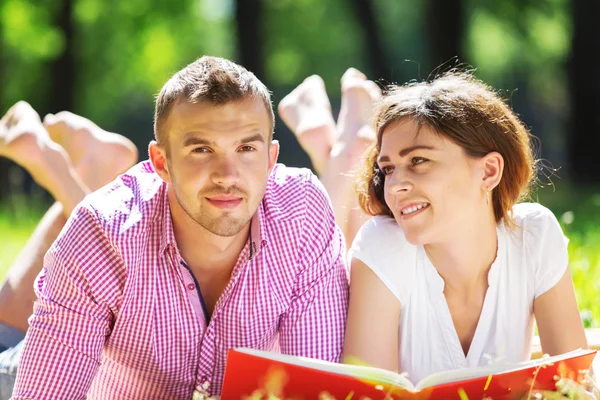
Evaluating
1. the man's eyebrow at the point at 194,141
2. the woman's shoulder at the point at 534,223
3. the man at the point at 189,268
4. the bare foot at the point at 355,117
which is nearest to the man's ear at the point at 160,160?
the man at the point at 189,268

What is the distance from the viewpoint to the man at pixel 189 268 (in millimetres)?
2631

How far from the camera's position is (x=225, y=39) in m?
21.5

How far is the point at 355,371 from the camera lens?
2.33 meters

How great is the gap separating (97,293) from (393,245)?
3.24 feet

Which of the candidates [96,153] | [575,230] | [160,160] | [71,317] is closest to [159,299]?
[71,317]

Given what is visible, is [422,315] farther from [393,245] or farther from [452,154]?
Result: [452,154]

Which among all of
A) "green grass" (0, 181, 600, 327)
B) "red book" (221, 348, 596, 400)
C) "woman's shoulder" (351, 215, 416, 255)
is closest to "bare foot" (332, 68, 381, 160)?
"green grass" (0, 181, 600, 327)

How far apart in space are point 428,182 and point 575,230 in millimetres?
4039

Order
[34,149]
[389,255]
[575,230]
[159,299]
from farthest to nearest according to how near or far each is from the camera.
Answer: [575,230] < [34,149] < [389,255] < [159,299]

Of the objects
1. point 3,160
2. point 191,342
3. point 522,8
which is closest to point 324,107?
point 191,342

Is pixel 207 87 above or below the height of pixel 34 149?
below

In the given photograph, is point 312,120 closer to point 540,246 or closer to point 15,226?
point 540,246

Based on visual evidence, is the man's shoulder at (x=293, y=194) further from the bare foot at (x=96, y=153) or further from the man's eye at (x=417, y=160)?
the bare foot at (x=96, y=153)

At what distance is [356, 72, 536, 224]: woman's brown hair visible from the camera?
9.45ft
